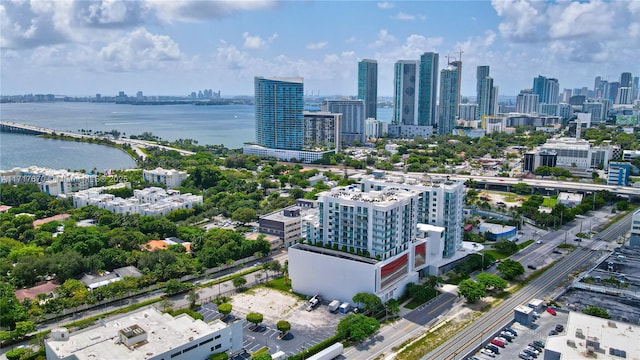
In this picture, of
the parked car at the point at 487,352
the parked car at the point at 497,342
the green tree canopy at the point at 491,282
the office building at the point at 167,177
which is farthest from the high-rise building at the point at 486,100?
the parked car at the point at 487,352

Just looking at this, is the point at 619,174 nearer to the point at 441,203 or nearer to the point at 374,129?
the point at 441,203

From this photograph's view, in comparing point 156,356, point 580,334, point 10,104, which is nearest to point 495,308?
point 580,334

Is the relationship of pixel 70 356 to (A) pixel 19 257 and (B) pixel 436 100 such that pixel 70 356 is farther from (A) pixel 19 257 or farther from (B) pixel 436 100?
(B) pixel 436 100

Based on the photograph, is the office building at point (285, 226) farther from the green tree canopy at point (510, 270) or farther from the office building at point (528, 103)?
the office building at point (528, 103)

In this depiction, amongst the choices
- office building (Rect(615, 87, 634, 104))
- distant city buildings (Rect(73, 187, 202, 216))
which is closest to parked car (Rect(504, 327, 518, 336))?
distant city buildings (Rect(73, 187, 202, 216))

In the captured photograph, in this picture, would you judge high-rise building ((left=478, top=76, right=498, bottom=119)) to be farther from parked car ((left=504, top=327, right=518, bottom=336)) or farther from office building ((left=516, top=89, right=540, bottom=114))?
parked car ((left=504, top=327, right=518, bottom=336))

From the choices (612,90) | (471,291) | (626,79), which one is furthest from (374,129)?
(612,90)
